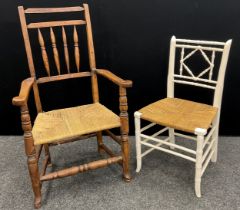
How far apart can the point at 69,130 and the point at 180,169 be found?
0.83m

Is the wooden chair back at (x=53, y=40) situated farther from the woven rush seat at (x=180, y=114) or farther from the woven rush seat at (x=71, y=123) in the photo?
the woven rush seat at (x=180, y=114)

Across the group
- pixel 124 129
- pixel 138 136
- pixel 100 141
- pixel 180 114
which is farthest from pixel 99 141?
pixel 180 114

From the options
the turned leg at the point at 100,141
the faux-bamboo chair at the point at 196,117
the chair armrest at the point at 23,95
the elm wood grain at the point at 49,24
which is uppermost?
the elm wood grain at the point at 49,24

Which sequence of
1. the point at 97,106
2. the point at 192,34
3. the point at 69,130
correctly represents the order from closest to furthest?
the point at 69,130
the point at 97,106
the point at 192,34

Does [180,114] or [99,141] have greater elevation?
[180,114]

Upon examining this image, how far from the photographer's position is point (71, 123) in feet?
5.12

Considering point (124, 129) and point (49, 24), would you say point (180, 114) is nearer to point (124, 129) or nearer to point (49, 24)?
point (124, 129)

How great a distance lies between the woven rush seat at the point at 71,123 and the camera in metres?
1.44

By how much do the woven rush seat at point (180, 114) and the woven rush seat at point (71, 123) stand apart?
243 mm

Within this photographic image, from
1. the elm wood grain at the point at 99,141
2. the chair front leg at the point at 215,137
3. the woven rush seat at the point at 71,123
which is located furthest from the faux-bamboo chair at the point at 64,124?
the chair front leg at the point at 215,137

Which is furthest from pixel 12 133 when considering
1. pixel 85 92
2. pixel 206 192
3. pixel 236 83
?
pixel 236 83

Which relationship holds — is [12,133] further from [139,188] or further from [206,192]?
[206,192]

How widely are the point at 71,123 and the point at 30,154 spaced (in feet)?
0.93

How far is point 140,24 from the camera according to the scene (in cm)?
197
